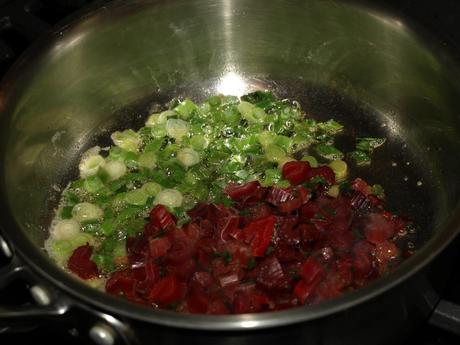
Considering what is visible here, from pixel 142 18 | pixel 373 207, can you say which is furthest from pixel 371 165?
pixel 142 18

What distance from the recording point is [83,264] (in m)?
1.30

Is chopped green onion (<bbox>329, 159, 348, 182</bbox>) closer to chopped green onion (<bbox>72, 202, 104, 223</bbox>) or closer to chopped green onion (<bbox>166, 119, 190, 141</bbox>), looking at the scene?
chopped green onion (<bbox>166, 119, 190, 141</bbox>)

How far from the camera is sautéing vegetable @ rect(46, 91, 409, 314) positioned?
3.85ft

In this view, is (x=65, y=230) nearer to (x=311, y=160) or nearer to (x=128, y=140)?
(x=128, y=140)

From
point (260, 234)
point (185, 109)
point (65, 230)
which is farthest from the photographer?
point (185, 109)

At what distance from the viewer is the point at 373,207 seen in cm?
142

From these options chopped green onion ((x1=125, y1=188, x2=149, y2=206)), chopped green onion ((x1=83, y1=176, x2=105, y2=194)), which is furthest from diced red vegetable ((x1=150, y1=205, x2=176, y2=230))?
chopped green onion ((x1=83, y1=176, x2=105, y2=194))

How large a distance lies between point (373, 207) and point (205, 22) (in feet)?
2.29

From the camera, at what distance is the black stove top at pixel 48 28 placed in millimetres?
1225

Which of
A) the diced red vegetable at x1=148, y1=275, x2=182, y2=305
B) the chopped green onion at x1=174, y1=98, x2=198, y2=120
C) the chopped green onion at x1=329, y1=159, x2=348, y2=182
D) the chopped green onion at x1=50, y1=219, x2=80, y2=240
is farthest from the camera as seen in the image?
the chopped green onion at x1=174, y1=98, x2=198, y2=120

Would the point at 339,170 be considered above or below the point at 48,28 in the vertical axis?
below

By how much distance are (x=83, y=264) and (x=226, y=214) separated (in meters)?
0.32

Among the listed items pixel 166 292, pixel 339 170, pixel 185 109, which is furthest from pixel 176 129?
pixel 166 292

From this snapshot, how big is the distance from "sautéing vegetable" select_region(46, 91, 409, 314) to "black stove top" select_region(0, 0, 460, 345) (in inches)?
5.3
